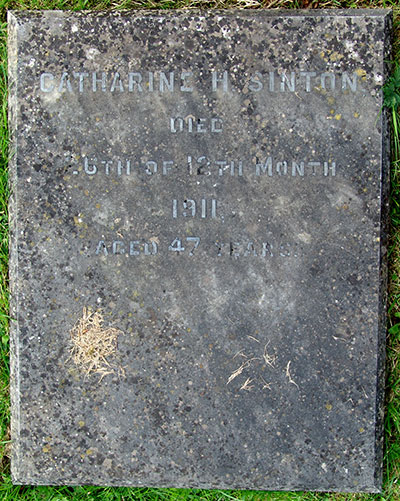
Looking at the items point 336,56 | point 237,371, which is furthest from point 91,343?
point 336,56

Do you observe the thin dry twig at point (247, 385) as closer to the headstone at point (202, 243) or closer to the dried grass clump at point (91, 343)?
the headstone at point (202, 243)

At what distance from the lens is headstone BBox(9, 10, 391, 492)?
199 cm

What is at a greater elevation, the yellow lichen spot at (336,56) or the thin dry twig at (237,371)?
the yellow lichen spot at (336,56)

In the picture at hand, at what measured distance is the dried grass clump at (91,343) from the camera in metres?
2.05

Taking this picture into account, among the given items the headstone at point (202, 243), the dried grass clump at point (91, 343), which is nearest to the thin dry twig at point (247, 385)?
the headstone at point (202, 243)

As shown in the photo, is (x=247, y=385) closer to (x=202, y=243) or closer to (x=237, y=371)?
(x=237, y=371)

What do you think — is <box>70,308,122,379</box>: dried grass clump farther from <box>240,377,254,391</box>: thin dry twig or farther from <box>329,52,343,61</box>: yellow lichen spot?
<box>329,52,343,61</box>: yellow lichen spot

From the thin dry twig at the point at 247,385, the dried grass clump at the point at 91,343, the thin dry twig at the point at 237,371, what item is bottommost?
the thin dry twig at the point at 247,385

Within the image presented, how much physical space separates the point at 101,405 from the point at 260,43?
1741 millimetres

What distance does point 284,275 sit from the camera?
2010 millimetres

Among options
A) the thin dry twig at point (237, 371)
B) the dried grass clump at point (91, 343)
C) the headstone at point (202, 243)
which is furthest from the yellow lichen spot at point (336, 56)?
the dried grass clump at point (91, 343)

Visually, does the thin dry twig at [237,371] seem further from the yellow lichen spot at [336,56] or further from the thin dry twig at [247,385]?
the yellow lichen spot at [336,56]

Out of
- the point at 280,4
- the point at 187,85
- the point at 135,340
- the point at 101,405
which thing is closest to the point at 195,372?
the point at 135,340

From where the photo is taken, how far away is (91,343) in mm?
2053
